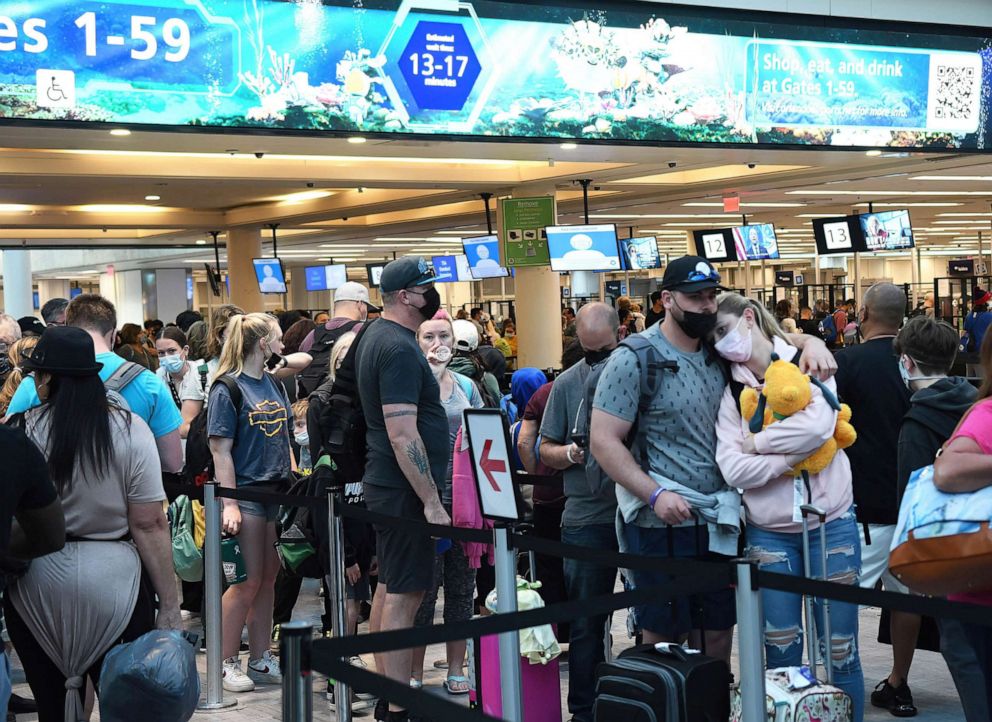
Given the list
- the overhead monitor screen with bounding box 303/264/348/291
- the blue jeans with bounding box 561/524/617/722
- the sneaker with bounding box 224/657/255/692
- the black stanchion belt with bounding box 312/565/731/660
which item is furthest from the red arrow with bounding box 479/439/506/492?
the overhead monitor screen with bounding box 303/264/348/291

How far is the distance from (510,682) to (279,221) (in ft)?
56.9

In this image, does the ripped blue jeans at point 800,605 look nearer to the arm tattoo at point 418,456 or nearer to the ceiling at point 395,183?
the arm tattoo at point 418,456

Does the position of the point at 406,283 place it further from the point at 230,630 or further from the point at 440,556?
the point at 230,630

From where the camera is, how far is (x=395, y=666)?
4770 millimetres

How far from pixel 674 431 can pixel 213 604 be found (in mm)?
2464

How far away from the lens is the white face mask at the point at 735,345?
4.13 m

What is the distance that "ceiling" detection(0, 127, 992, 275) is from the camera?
41.2ft

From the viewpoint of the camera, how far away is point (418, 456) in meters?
4.58

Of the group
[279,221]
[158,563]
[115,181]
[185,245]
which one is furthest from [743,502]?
[185,245]

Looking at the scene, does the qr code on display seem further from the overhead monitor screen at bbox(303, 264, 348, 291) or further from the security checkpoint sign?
the overhead monitor screen at bbox(303, 264, 348, 291)

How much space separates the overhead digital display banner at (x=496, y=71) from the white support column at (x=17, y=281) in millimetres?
24756

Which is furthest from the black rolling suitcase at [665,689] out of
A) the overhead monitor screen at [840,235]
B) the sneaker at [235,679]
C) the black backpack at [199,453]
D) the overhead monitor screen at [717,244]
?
the overhead monitor screen at [717,244]

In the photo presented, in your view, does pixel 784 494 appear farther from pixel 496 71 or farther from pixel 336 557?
pixel 496 71

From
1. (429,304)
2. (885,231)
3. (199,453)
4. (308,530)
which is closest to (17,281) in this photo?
(885,231)
